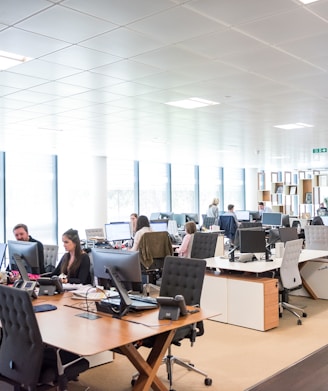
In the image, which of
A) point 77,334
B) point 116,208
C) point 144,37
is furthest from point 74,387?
point 116,208

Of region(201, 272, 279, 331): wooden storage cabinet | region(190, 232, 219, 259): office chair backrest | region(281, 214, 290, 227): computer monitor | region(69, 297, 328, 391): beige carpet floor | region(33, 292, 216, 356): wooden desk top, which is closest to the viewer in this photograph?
region(33, 292, 216, 356): wooden desk top

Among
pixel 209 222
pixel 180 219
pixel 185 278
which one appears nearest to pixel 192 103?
pixel 185 278

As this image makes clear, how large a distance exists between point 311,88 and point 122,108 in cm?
254

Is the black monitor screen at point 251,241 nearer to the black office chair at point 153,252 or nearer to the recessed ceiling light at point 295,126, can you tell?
the black office chair at point 153,252

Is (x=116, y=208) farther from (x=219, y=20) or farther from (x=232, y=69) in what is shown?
(x=219, y=20)

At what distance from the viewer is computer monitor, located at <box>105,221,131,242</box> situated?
9289mm

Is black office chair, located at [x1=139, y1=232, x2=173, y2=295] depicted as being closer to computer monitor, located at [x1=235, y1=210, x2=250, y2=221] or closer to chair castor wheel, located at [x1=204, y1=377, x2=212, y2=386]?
chair castor wheel, located at [x1=204, y1=377, x2=212, y2=386]

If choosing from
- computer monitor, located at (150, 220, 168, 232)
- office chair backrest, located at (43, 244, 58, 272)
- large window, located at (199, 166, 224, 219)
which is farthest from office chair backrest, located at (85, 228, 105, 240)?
large window, located at (199, 166, 224, 219)

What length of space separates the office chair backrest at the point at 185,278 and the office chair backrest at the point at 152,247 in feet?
9.59

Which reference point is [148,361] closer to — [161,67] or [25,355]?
[25,355]

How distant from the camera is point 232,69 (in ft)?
15.5

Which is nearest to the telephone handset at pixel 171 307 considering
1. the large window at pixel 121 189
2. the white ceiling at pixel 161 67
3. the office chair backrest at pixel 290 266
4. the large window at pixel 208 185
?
the white ceiling at pixel 161 67

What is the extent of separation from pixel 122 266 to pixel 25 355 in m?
0.97

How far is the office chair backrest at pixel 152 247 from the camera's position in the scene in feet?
23.4
